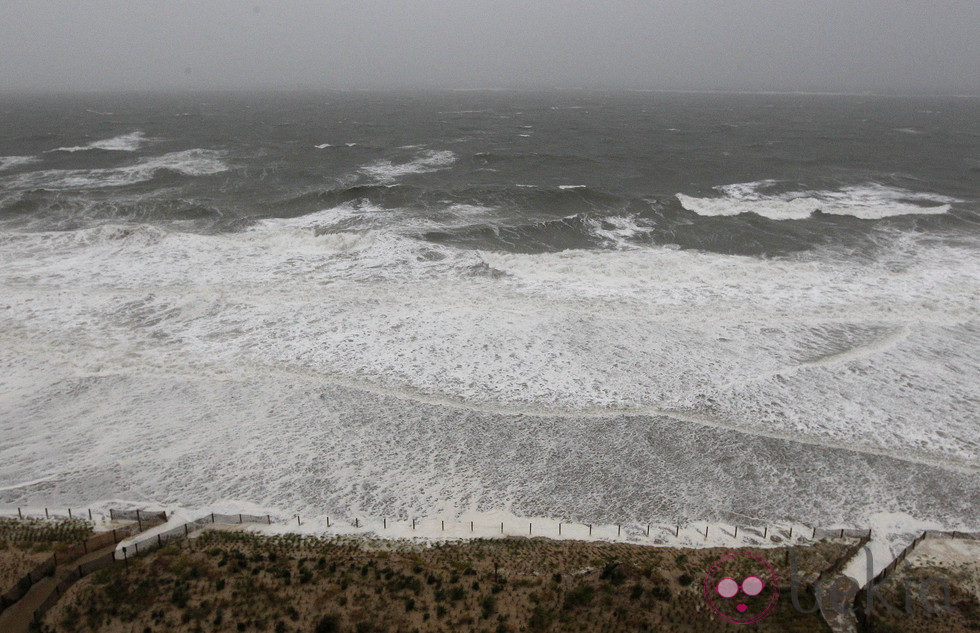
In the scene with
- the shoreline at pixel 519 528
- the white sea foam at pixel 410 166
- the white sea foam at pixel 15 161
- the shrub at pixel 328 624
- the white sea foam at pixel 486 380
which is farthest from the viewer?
the white sea foam at pixel 15 161

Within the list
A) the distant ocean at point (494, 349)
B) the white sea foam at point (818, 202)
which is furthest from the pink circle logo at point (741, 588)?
the white sea foam at point (818, 202)

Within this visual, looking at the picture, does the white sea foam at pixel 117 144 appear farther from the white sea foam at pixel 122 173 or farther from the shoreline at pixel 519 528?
the shoreline at pixel 519 528

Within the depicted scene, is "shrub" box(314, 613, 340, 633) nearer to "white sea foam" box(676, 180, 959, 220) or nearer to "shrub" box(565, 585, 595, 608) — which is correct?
"shrub" box(565, 585, 595, 608)

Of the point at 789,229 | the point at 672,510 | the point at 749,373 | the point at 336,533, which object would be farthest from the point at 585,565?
the point at 789,229

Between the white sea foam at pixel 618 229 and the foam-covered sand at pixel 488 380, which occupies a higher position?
the white sea foam at pixel 618 229

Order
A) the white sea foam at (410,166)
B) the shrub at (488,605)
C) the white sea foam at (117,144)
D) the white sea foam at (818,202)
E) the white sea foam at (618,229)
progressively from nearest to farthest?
the shrub at (488,605) < the white sea foam at (618,229) < the white sea foam at (818,202) < the white sea foam at (410,166) < the white sea foam at (117,144)
